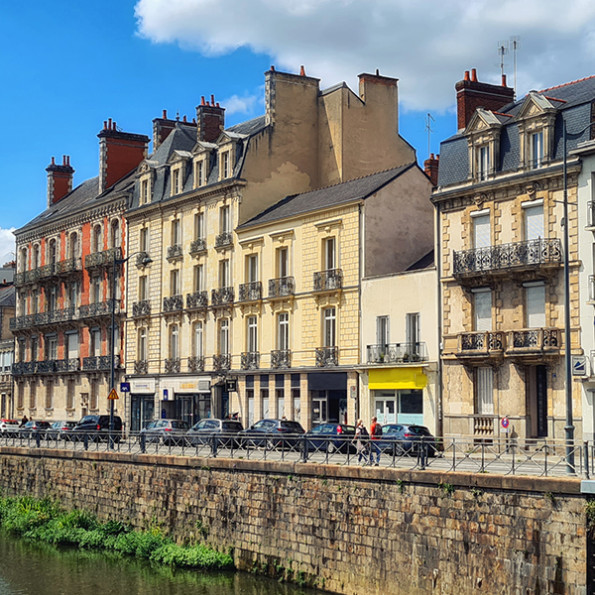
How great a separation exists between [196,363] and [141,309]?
6.12 metres

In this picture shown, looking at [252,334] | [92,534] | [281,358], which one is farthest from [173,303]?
[92,534]

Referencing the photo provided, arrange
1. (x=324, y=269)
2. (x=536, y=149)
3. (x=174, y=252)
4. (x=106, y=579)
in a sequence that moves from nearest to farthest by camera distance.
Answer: (x=106, y=579), (x=536, y=149), (x=324, y=269), (x=174, y=252)

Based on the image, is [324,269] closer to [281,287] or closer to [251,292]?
[281,287]

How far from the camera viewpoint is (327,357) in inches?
1687

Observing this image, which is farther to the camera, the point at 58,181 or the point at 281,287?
the point at 58,181

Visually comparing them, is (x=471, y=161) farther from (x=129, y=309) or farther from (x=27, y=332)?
(x=27, y=332)

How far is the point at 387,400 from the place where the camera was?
1583 inches

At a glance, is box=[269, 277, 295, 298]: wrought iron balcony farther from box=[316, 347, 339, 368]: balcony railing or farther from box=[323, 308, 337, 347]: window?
box=[316, 347, 339, 368]: balcony railing

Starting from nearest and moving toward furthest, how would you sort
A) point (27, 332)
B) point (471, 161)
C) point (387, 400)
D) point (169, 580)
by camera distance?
point (169, 580), point (471, 161), point (387, 400), point (27, 332)

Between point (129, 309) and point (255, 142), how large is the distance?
496 inches

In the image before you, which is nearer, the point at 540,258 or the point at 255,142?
the point at 540,258

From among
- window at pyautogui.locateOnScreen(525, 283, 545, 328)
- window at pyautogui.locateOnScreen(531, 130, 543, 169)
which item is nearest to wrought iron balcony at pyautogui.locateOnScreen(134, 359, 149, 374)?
window at pyautogui.locateOnScreen(525, 283, 545, 328)

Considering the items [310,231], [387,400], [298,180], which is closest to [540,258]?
[387,400]

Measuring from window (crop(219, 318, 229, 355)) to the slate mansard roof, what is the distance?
1480 centimetres
